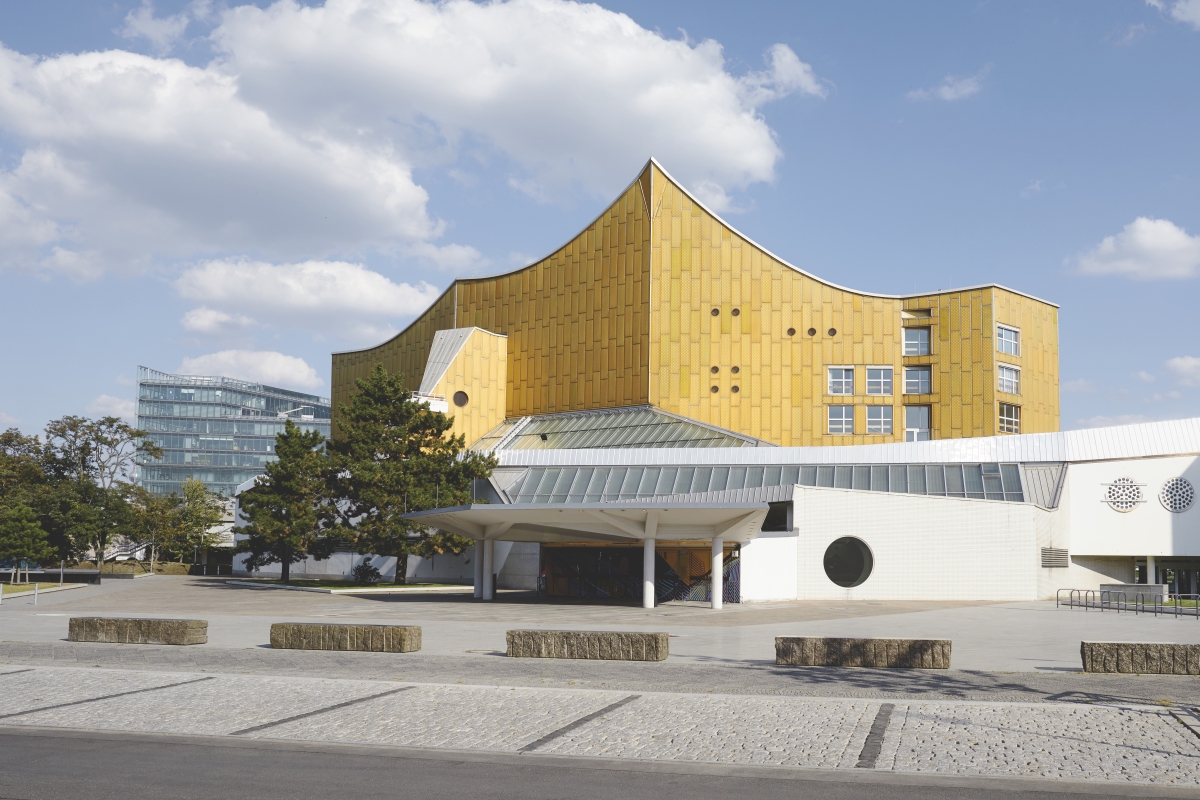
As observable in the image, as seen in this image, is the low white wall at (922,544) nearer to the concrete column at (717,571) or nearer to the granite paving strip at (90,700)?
the concrete column at (717,571)

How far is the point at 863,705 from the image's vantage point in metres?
13.5

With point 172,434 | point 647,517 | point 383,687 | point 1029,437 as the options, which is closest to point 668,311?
point 1029,437

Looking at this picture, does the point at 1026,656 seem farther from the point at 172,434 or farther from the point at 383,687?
the point at 172,434

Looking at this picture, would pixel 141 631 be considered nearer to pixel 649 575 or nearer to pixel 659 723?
pixel 659 723

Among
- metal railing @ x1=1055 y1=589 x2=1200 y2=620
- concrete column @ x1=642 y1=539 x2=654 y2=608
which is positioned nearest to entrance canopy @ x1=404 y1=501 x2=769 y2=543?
concrete column @ x1=642 y1=539 x2=654 y2=608

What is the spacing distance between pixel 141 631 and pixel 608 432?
36.6m

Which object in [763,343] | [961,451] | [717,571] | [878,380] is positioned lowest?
[717,571]

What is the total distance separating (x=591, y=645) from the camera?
1820 cm

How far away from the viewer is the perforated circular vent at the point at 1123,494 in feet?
153

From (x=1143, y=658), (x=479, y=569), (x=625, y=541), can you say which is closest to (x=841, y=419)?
(x=625, y=541)

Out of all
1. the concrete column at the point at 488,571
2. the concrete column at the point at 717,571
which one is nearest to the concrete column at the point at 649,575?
the concrete column at the point at 717,571

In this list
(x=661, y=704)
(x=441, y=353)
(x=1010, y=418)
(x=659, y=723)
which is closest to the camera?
(x=659, y=723)

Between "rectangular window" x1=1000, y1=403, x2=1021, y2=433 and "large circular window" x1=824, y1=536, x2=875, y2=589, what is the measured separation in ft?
57.5

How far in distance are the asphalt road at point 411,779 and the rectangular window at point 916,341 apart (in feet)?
159
